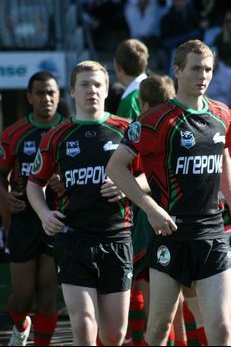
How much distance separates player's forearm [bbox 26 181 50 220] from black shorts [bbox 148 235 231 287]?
796mm

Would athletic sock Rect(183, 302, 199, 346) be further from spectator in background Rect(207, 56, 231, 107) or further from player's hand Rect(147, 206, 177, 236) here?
spectator in background Rect(207, 56, 231, 107)

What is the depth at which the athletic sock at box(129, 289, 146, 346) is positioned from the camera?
8.27 m

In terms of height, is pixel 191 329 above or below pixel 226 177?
below

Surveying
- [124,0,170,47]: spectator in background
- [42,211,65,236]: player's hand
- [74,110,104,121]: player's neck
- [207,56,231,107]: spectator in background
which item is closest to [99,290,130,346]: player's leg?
[42,211,65,236]: player's hand

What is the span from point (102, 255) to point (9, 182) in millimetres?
2079

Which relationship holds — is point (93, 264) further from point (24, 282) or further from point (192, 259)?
point (24, 282)

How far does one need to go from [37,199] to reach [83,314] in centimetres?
84

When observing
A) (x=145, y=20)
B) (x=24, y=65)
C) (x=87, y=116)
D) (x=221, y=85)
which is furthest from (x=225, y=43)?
(x=87, y=116)

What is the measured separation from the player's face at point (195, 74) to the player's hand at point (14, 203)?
7.70 feet

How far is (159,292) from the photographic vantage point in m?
6.11

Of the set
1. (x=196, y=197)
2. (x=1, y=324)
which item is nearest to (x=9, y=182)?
(x=1, y=324)

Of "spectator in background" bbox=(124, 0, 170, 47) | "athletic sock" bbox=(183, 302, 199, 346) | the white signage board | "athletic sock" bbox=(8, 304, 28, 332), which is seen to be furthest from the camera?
"spectator in background" bbox=(124, 0, 170, 47)

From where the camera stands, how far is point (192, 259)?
20.1 feet

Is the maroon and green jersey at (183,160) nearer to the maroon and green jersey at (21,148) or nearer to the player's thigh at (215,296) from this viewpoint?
the player's thigh at (215,296)
